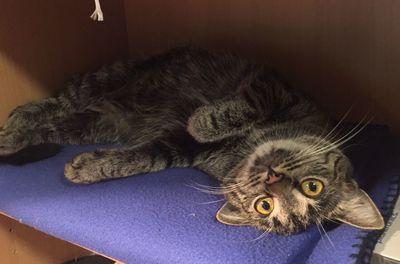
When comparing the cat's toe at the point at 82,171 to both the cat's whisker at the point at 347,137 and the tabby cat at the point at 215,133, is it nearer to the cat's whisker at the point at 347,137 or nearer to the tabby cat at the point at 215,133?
the tabby cat at the point at 215,133

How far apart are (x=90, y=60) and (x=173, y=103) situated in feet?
1.47

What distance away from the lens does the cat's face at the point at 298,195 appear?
119 cm

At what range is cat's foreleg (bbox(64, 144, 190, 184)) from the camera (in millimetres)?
1359

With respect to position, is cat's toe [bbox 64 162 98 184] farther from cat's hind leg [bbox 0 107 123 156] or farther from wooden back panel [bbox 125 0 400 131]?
wooden back panel [bbox 125 0 400 131]

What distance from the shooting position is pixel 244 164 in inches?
53.0

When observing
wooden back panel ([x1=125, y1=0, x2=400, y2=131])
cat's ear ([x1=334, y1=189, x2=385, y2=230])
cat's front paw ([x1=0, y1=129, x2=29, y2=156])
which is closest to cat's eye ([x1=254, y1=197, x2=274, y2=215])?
cat's ear ([x1=334, y1=189, x2=385, y2=230])

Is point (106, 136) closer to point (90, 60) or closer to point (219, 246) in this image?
point (90, 60)

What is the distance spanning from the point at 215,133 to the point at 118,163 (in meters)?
0.28

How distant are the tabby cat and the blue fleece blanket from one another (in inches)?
1.7

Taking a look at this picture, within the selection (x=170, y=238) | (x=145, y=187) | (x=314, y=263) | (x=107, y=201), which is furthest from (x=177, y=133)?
(x=314, y=263)

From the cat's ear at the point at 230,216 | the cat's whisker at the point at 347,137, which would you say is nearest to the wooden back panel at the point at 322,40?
the cat's whisker at the point at 347,137

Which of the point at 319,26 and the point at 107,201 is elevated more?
the point at 319,26

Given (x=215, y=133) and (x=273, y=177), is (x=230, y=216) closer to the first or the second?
(x=273, y=177)

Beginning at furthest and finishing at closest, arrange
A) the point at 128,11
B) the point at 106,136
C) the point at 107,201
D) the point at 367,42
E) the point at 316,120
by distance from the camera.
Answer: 1. the point at 128,11
2. the point at 106,136
3. the point at 367,42
4. the point at 316,120
5. the point at 107,201
